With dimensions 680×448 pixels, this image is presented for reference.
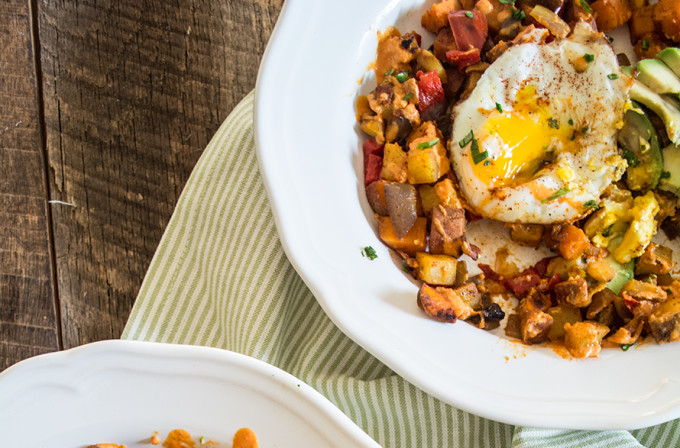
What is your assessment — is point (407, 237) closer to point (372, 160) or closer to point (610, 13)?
point (372, 160)

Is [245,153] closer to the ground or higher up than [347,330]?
higher up

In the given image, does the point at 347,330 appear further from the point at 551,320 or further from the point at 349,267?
the point at 551,320

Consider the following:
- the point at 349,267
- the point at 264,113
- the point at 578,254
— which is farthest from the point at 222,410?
the point at 578,254

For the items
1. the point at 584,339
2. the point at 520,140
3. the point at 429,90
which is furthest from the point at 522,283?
the point at 429,90

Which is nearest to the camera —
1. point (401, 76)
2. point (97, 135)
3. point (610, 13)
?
point (401, 76)

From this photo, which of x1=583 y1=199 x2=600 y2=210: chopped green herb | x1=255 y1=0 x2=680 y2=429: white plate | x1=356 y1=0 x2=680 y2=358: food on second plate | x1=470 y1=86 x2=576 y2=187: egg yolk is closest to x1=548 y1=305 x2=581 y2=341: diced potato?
x1=356 y1=0 x2=680 y2=358: food on second plate
